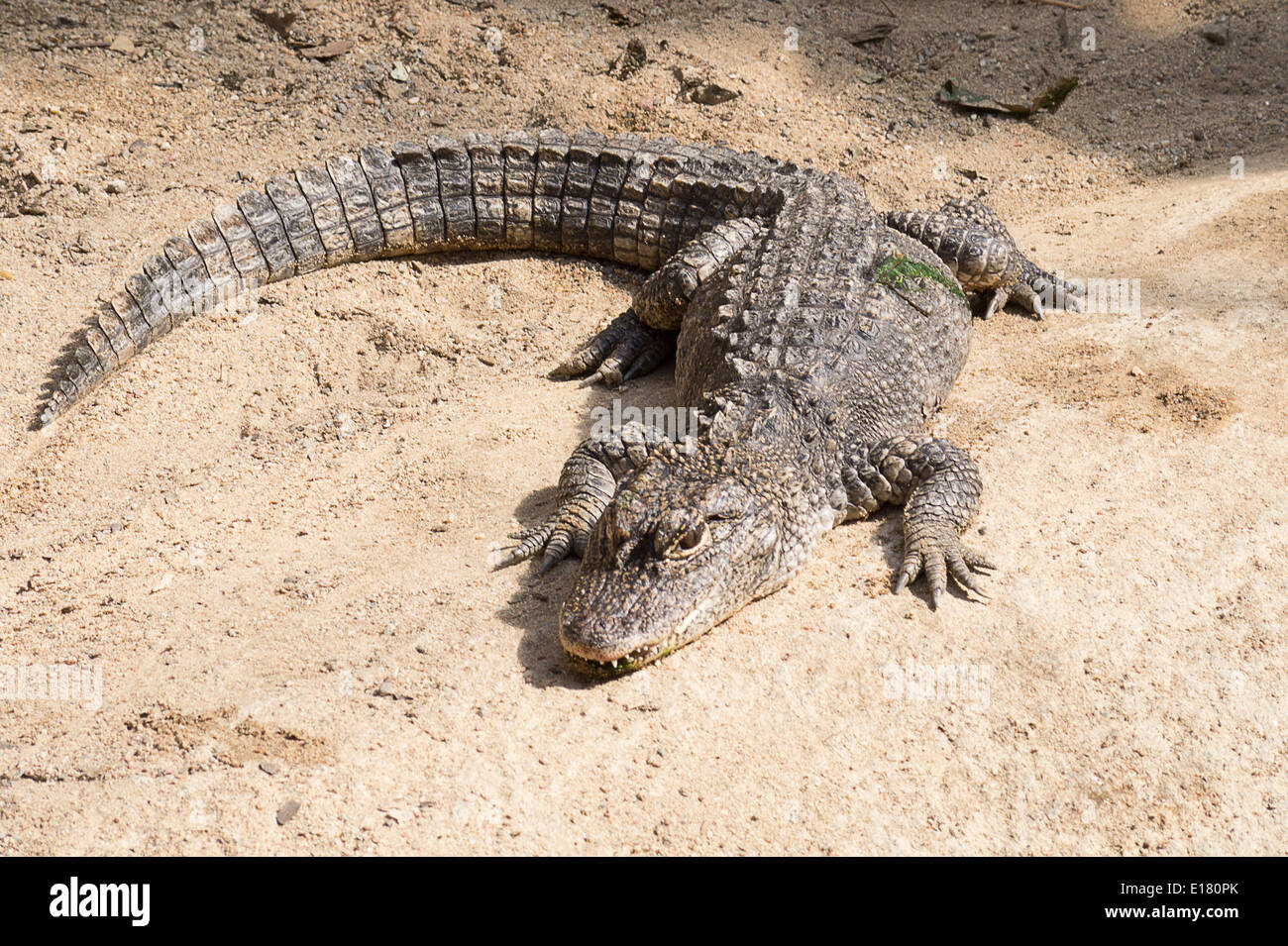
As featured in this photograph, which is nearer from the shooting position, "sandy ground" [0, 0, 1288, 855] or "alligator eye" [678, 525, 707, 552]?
"sandy ground" [0, 0, 1288, 855]

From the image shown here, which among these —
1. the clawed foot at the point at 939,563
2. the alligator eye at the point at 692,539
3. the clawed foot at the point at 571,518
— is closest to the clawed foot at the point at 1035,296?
the clawed foot at the point at 939,563

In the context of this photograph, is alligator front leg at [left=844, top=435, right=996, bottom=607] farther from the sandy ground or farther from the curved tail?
the curved tail

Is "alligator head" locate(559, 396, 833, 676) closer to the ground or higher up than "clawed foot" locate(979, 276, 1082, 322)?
closer to the ground

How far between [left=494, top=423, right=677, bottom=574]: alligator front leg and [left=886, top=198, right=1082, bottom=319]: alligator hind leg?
258 centimetres

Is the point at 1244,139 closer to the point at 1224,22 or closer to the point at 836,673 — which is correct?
the point at 1224,22

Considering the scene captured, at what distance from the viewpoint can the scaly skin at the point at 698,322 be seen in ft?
13.2

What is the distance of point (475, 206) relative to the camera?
7234 millimetres

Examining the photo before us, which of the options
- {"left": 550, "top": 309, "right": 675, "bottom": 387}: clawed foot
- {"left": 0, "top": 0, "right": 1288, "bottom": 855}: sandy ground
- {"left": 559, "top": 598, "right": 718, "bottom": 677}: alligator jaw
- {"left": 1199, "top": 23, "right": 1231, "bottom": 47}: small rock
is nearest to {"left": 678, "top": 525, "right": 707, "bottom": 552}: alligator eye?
{"left": 559, "top": 598, "right": 718, "bottom": 677}: alligator jaw

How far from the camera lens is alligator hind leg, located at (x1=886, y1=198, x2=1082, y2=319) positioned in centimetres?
638

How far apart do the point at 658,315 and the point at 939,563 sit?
2898 mm

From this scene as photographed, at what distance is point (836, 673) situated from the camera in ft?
12.6

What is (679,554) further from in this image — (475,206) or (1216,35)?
(1216,35)

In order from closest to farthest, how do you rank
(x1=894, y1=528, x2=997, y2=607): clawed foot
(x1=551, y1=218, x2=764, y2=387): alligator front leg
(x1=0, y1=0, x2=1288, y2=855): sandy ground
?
(x1=0, y1=0, x2=1288, y2=855): sandy ground → (x1=894, y1=528, x2=997, y2=607): clawed foot → (x1=551, y1=218, x2=764, y2=387): alligator front leg

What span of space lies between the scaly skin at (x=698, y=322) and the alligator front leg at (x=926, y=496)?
10mm
